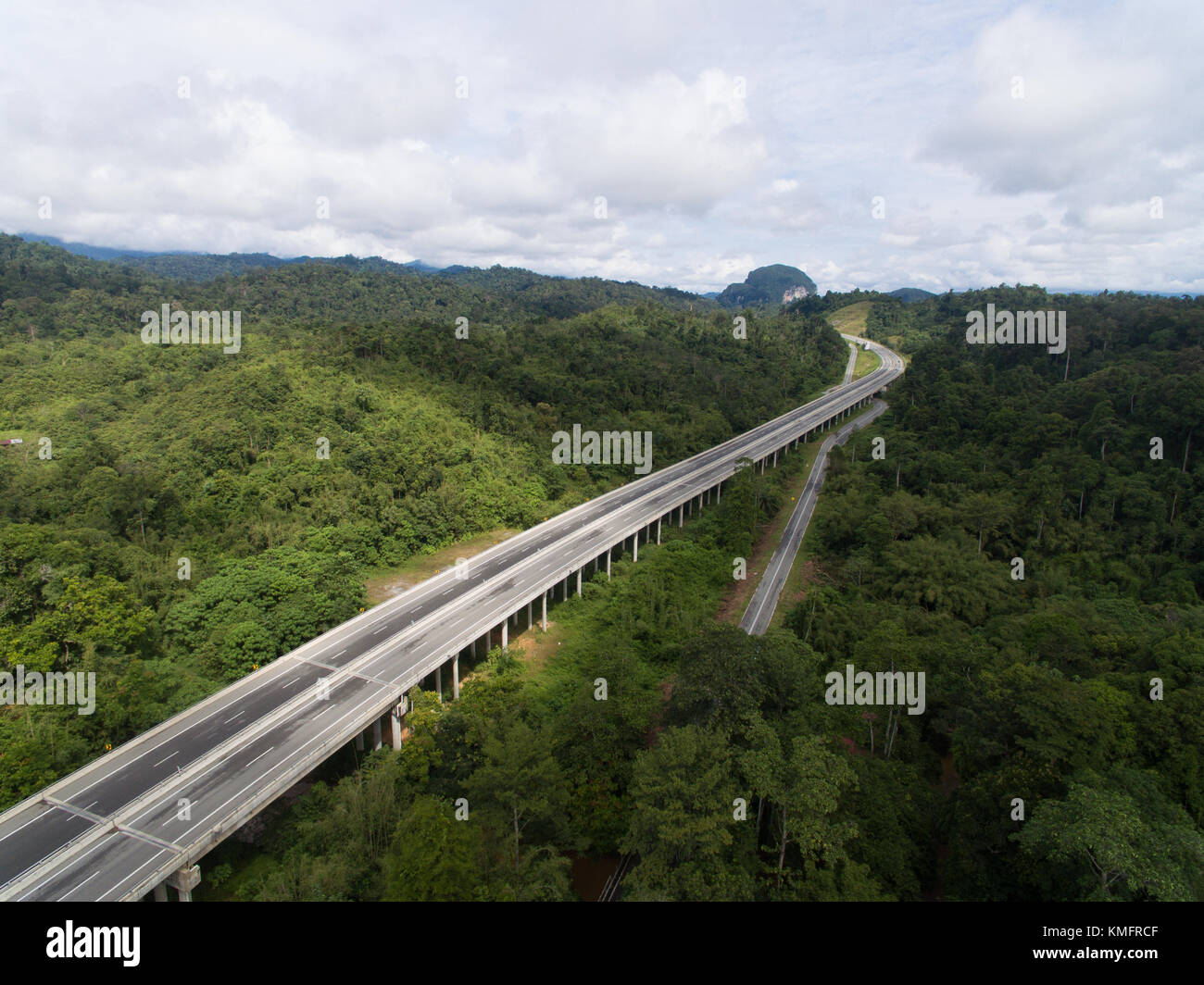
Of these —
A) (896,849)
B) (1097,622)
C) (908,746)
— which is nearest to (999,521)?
(1097,622)

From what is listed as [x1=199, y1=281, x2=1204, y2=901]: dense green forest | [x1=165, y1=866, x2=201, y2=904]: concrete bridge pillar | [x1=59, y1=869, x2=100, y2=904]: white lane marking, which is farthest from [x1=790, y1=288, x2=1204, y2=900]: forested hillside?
[x1=59, y1=869, x2=100, y2=904]: white lane marking

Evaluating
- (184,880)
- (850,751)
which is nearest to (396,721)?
(184,880)

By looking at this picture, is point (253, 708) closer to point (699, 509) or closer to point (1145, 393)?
point (699, 509)

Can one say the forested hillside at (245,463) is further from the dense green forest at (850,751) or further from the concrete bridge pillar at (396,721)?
the dense green forest at (850,751)

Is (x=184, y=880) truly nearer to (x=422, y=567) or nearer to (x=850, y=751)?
(x=850, y=751)

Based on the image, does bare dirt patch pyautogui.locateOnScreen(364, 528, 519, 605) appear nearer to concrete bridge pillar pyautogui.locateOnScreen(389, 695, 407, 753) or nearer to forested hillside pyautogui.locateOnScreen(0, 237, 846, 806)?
forested hillside pyautogui.locateOnScreen(0, 237, 846, 806)

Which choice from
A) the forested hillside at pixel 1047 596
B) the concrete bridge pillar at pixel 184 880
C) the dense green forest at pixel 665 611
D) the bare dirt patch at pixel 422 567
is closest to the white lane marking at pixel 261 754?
the dense green forest at pixel 665 611
